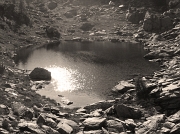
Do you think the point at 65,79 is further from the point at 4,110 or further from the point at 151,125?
the point at 151,125

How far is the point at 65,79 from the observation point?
76250 mm

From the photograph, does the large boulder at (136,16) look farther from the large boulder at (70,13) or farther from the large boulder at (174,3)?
the large boulder at (70,13)

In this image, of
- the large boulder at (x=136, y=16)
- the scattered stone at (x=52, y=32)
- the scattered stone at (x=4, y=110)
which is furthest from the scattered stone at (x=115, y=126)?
the large boulder at (x=136, y=16)

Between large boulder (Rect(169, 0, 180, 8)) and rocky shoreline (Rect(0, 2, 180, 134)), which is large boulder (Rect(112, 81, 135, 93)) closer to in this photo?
rocky shoreline (Rect(0, 2, 180, 134))

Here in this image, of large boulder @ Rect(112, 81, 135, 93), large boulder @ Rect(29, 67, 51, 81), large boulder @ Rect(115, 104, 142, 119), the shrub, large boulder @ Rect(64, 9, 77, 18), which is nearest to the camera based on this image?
large boulder @ Rect(115, 104, 142, 119)

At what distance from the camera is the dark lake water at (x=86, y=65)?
6673 cm

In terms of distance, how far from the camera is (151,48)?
117 meters

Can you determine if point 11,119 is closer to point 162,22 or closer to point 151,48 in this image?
point 151,48

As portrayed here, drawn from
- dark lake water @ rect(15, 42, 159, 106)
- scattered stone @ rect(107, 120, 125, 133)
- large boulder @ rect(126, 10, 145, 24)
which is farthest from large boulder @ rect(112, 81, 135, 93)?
large boulder @ rect(126, 10, 145, 24)

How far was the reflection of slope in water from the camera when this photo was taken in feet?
230

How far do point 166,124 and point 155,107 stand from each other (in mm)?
9959

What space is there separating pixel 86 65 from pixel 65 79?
1683 centimetres

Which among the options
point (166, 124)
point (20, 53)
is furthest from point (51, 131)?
point (20, 53)

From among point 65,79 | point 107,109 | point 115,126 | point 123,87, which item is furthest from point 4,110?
point 65,79
